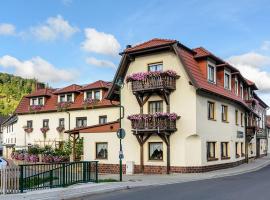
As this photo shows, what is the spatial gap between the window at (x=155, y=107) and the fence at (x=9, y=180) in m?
14.3

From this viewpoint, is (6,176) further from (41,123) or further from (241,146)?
(41,123)

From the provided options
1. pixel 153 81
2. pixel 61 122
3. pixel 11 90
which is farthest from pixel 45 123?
pixel 11 90

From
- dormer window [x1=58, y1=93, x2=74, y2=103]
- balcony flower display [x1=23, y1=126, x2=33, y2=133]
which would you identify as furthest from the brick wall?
balcony flower display [x1=23, y1=126, x2=33, y2=133]

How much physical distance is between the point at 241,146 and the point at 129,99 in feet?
44.3

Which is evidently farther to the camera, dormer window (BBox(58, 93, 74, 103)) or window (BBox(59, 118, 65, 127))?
window (BBox(59, 118, 65, 127))

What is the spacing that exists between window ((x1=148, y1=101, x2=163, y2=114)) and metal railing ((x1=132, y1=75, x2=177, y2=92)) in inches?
62.2

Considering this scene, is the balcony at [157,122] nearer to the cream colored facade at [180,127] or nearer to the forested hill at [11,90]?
the cream colored facade at [180,127]

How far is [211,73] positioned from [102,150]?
9716mm

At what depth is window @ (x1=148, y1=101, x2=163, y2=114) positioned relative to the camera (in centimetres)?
2870

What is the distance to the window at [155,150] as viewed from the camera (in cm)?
2839

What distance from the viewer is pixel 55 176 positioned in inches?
742

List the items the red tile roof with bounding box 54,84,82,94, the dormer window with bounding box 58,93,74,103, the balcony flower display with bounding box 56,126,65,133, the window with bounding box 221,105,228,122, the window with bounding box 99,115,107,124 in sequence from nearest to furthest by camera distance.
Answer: the window with bounding box 221,105,228,122, the window with bounding box 99,115,107,124, the red tile roof with bounding box 54,84,82,94, the balcony flower display with bounding box 56,126,65,133, the dormer window with bounding box 58,93,74,103

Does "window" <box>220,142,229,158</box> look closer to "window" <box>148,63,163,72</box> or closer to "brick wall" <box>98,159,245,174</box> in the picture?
"brick wall" <box>98,159,245,174</box>

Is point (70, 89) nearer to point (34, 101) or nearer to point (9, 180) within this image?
point (34, 101)
